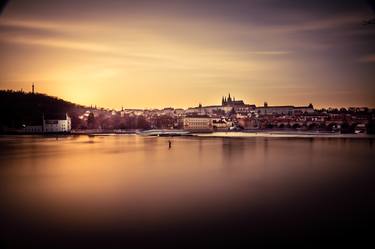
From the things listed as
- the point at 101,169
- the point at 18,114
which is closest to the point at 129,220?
the point at 101,169

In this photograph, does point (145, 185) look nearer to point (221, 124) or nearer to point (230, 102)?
point (221, 124)

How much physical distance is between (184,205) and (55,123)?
136 ft

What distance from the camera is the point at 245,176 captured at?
1065cm

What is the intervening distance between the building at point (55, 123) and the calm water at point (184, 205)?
33044 mm


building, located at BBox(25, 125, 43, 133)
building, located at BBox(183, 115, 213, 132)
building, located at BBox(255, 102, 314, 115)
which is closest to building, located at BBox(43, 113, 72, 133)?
building, located at BBox(25, 125, 43, 133)

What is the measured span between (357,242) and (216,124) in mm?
66963

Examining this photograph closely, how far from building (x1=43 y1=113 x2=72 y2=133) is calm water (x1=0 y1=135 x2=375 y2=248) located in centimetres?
3304

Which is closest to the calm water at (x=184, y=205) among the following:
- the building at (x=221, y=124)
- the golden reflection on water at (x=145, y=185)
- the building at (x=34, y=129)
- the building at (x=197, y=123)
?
the golden reflection on water at (x=145, y=185)

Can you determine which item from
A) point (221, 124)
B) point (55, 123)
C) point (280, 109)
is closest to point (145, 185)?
point (55, 123)

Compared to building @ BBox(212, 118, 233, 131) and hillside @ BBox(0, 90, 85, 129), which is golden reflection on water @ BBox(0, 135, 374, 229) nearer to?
hillside @ BBox(0, 90, 85, 129)

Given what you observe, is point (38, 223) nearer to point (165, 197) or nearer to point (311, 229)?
point (165, 197)

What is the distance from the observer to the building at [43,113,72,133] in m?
43.7

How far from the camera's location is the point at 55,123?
44.8 m

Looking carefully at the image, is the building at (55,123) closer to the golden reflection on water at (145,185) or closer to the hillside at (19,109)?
the hillside at (19,109)
